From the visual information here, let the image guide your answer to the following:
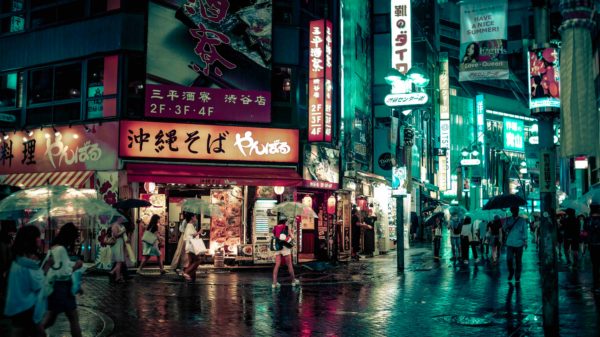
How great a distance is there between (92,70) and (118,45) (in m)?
1.62

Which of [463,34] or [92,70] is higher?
[463,34]

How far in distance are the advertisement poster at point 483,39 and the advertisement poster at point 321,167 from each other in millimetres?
5990

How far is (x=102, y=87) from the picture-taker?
22.2m

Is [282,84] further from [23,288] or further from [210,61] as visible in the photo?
[23,288]

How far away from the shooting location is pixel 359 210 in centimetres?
2823

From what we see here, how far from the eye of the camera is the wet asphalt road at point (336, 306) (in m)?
10.5

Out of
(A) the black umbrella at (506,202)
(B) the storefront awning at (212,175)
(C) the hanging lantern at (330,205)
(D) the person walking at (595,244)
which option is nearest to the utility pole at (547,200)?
(D) the person walking at (595,244)

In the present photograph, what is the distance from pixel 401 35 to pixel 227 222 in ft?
49.9

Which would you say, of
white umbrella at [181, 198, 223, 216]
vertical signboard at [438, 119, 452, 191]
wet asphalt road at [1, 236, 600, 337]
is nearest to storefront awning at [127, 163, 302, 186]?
white umbrella at [181, 198, 223, 216]

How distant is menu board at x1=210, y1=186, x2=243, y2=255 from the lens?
2247cm

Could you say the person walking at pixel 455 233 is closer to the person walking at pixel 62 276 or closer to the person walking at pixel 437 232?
the person walking at pixel 437 232

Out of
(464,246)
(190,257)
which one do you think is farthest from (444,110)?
(190,257)

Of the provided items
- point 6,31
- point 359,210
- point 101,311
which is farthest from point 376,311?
point 6,31

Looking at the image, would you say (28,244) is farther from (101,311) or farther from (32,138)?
(32,138)
